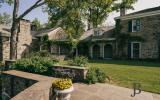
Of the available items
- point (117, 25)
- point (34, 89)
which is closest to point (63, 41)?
point (117, 25)

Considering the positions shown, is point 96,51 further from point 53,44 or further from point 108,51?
point 53,44

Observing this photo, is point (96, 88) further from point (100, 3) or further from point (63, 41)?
point (63, 41)

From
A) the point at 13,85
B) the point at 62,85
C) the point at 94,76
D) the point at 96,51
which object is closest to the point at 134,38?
the point at 96,51

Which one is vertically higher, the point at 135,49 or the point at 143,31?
the point at 143,31

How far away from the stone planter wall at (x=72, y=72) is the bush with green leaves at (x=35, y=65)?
2.95ft

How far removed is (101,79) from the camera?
38.5ft

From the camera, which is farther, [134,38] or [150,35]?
[134,38]

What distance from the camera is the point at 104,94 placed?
30.6ft

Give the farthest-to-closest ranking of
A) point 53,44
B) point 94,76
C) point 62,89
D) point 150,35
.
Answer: point 53,44
point 150,35
point 94,76
point 62,89

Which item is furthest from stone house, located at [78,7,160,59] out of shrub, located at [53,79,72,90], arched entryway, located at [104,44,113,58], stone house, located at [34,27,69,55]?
shrub, located at [53,79,72,90]

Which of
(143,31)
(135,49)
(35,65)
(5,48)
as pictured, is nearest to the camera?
(35,65)

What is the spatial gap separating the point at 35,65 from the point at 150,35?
59.6 ft

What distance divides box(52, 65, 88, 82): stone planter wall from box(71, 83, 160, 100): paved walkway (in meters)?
1.05

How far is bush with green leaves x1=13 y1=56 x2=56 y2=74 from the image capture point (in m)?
13.9
